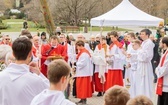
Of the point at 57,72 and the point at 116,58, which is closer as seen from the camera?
the point at 57,72

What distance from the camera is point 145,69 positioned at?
327 inches

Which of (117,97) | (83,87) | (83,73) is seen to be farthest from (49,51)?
(117,97)

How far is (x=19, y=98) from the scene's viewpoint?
11.8 ft

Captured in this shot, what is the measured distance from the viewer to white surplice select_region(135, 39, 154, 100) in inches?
320

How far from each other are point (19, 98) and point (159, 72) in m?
4.03

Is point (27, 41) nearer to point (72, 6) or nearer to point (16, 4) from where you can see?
point (72, 6)

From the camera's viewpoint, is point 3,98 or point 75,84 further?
point 75,84

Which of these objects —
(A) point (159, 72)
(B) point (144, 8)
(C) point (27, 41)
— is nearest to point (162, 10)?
(B) point (144, 8)

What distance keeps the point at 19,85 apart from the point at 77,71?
18.4 feet

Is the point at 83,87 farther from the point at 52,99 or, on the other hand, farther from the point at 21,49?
the point at 52,99

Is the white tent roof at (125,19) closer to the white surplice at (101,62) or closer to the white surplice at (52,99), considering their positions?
the white surplice at (101,62)

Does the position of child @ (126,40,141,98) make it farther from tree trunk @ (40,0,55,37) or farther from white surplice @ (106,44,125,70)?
tree trunk @ (40,0,55,37)

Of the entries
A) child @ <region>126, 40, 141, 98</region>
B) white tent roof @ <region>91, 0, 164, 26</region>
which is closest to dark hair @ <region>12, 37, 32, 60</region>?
child @ <region>126, 40, 141, 98</region>

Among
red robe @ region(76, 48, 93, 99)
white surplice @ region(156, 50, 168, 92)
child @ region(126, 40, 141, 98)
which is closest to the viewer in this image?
white surplice @ region(156, 50, 168, 92)
